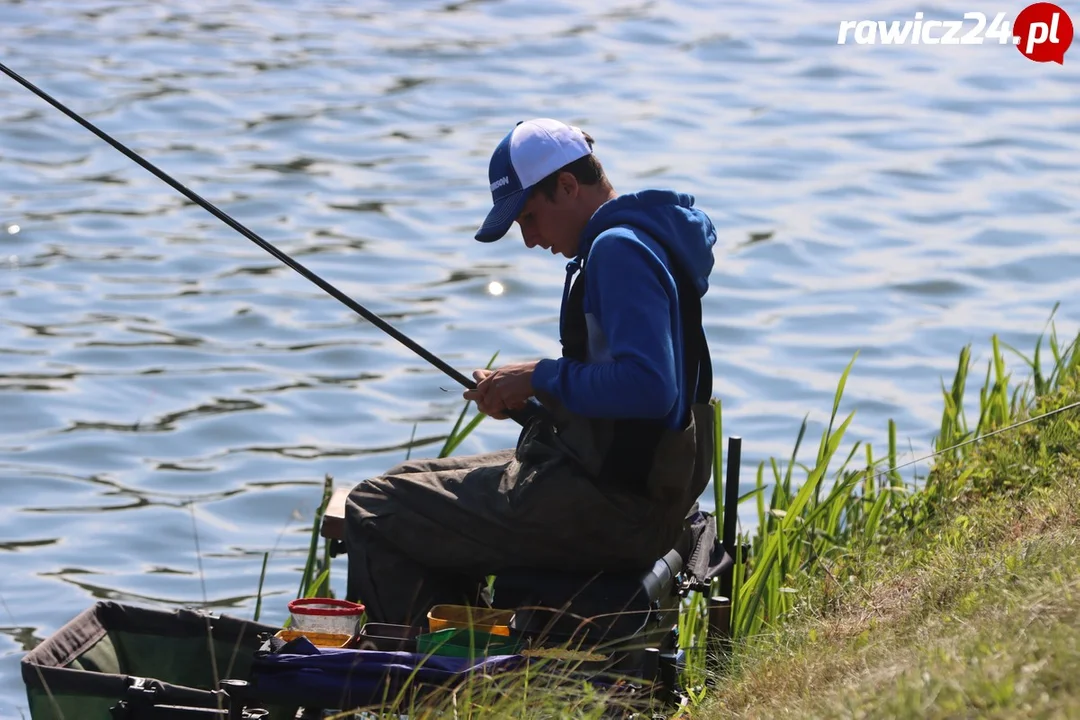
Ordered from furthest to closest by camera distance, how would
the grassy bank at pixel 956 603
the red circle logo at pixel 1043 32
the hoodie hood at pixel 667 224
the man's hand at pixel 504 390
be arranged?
the red circle logo at pixel 1043 32
the man's hand at pixel 504 390
the hoodie hood at pixel 667 224
the grassy bank at pixel 956 603

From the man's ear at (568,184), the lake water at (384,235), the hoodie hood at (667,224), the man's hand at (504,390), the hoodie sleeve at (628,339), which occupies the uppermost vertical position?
the man's ear at (568,184)

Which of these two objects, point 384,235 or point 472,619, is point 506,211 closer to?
point 472,619

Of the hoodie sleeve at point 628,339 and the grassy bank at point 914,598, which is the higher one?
the hoodie sleeve at point 628,339

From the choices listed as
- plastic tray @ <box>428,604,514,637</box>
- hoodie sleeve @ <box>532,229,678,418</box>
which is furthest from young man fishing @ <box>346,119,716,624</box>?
plastic tray @ <box>428,604,514,637</box>

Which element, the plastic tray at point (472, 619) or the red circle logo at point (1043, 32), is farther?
the red circle logo at point (1043, 32)

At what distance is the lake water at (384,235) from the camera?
753cm

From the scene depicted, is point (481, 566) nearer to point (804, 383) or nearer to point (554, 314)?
point (804, 383)

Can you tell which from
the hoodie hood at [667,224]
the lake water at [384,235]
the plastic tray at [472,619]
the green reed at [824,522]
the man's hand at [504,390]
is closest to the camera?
the plastic tray at [472,619]

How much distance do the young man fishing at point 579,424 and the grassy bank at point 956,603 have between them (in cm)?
45

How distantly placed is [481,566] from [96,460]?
4.24m

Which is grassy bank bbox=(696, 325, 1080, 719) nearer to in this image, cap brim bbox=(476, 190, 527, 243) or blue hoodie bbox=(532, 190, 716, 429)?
blue hoodie bbox=(532, 190, 716, 429)

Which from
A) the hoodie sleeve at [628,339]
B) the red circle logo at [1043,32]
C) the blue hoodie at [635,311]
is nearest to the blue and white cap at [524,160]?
the blue hoodie at [635,311]

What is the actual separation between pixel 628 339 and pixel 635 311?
0.07 meters

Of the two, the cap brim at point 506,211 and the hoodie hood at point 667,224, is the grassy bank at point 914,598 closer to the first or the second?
the hoodie hood at point 667,224
